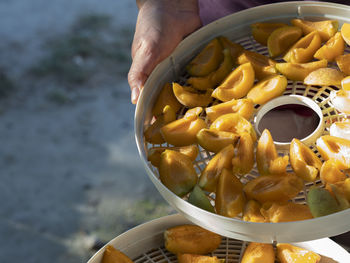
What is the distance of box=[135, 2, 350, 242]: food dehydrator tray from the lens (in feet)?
2.16

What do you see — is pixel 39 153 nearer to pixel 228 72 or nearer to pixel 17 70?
pixel 17 70

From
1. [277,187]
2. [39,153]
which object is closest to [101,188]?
[39,153]

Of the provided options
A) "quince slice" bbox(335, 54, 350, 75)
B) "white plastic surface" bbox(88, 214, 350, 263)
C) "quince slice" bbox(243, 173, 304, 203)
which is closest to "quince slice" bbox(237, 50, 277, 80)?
"quince slice" bbox(335, 54, 350, 75)

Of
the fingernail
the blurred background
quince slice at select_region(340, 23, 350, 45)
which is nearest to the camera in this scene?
quince slice at select_region(340, 23, 350, 45)

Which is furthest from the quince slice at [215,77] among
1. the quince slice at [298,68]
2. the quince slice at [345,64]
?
the quince slice at [345,64]

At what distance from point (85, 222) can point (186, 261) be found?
84cm

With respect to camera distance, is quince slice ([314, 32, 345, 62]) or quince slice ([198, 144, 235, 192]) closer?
quince slice ([198, 144, 235, 192])

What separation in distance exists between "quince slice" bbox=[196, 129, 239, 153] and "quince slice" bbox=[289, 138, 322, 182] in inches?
3.8

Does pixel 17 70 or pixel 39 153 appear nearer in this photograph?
pixel 39 153

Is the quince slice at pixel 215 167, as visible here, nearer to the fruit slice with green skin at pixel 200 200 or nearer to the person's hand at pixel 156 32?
the fruit slice with green skin at pixel 200 200

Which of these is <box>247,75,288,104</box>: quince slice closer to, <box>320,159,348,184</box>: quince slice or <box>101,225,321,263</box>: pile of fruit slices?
<box>320,159,348,184</box>: quince slice

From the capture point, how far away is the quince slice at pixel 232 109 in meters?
0.85

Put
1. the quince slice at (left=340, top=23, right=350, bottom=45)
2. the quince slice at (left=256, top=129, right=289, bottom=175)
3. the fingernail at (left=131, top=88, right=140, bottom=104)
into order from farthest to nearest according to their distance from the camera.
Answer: the fingernail at (left=131, top=88, right=140, bottom=104), the quince slice at (left=340, top=23, right=350, bottom=45), the quince slice at (left=256, top=129, right=289, bottom=175)

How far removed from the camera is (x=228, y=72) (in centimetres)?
96
